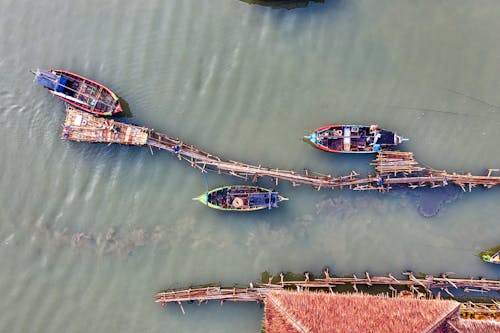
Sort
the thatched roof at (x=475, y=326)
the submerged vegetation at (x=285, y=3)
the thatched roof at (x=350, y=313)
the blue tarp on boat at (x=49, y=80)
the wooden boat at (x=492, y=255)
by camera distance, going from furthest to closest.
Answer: the submerged vegetation at (x=285, y=3)
the wooden boat at (x=492, y=255)
the blue tarp on boat at (x=49, y=80)
the thatched roof at (x=475, y=326)
the thatched roof at (x=350, y=313)

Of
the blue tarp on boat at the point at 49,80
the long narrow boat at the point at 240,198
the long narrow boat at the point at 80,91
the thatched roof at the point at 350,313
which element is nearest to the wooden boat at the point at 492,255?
the thatched roof at the point at 350,313

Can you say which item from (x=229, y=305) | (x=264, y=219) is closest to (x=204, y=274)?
(x=229, y=305)

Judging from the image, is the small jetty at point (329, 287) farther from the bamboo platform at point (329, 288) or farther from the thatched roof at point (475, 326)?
the thatched roof at point (475, 326)

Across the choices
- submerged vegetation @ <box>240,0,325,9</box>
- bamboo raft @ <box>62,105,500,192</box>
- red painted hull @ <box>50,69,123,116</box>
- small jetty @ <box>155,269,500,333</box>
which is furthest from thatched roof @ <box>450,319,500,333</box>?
red painted hull @ <box>50,69,123,116</box>

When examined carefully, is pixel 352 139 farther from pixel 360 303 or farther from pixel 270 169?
pixel 360 303

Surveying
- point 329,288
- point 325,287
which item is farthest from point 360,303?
point 325,287

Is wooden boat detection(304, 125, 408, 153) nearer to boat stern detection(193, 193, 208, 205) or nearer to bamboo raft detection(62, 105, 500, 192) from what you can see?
bamboo raft detection(62, 105, 500, 192)

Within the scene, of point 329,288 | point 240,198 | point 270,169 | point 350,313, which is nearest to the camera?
point 350,313
